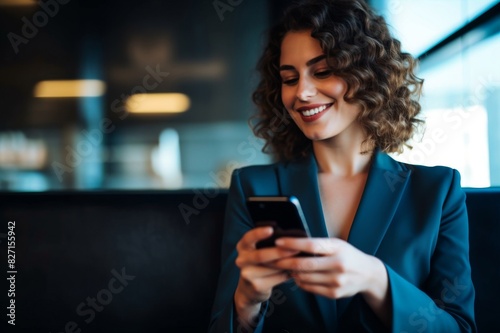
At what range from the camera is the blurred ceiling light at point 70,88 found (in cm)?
486

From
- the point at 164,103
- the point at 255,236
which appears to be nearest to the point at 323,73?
the point at 255,236

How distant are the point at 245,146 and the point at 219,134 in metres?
0.30

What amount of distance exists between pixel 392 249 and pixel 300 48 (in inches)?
21.1

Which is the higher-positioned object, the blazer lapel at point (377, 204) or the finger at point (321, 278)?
the blazer lapel at point (377, 204)

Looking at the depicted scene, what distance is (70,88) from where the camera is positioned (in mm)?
4895

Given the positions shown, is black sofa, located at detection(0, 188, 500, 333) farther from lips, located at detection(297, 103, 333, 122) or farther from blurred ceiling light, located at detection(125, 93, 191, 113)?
blurred ceiling light, located at detection(125, 93, 191, 113)

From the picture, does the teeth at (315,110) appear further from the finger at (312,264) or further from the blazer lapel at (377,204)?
the finger at (312,264)

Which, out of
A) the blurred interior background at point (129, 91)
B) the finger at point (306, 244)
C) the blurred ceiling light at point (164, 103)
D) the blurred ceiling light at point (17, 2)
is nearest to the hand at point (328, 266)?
the finger at point (306, 244)

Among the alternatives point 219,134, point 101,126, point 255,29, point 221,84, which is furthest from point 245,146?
point 101,126

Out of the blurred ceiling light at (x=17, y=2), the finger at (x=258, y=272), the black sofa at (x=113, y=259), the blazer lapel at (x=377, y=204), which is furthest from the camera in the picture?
the blurred ceiling light at (x=17, y=2)

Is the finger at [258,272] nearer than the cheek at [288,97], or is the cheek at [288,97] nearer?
the finger at [258,272]

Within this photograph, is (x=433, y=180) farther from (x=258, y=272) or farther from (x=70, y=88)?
(x=70, y=88)

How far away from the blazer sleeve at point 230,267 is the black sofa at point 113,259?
0.14 meters

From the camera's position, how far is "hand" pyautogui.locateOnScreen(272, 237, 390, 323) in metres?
0.80
